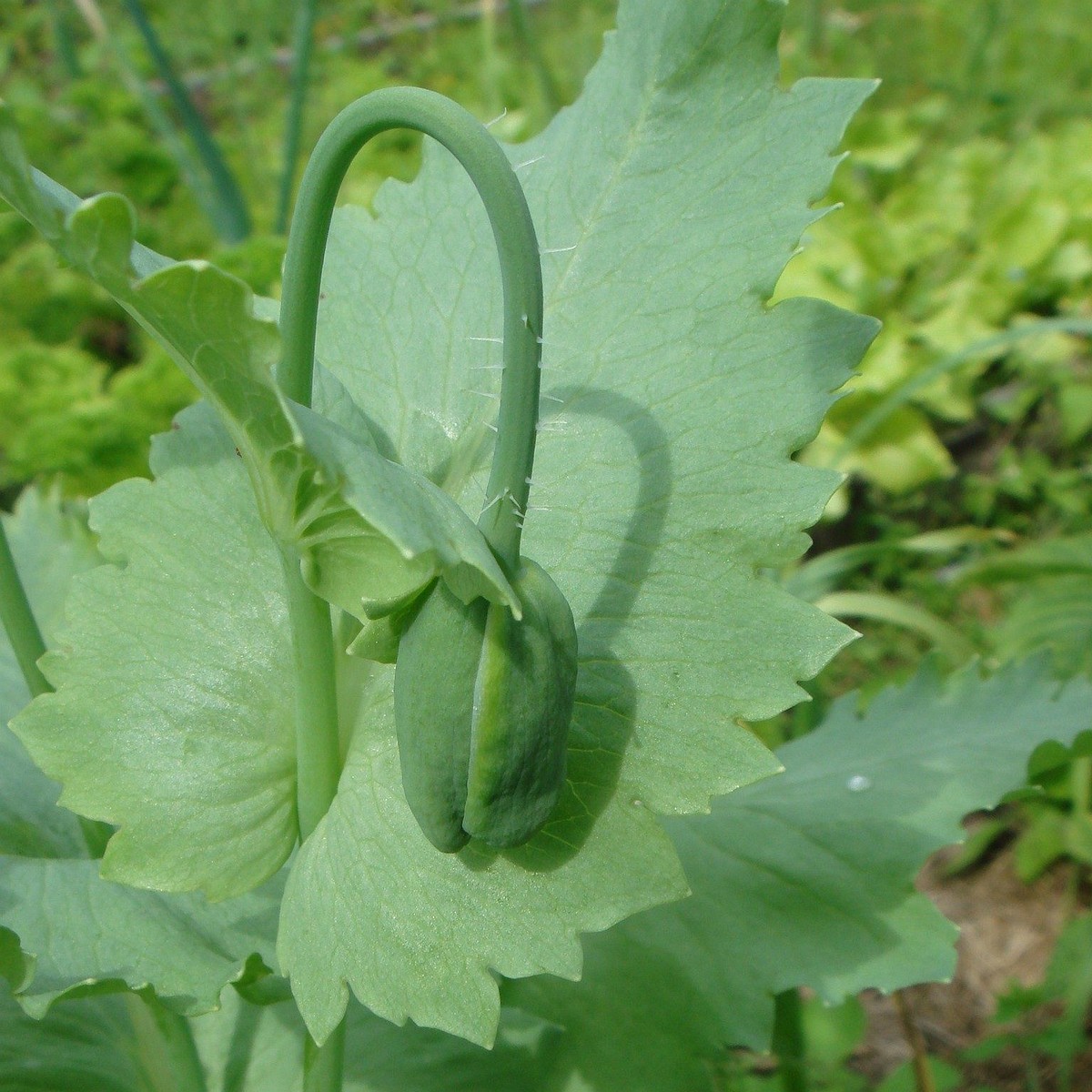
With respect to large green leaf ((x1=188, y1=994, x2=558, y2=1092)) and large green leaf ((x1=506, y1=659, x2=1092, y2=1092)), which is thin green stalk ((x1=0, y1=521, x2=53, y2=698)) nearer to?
large green leaf ((x1=188, y1=994, x2=558, y2=1092))

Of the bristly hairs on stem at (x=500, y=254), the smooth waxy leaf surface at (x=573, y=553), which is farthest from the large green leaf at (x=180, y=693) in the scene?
the bristly hairs on stem at (x=500, y=254)

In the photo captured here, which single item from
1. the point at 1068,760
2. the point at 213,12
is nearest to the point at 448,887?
the point at 1068,760

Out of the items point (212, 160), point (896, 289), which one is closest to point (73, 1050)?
point (212, 160)

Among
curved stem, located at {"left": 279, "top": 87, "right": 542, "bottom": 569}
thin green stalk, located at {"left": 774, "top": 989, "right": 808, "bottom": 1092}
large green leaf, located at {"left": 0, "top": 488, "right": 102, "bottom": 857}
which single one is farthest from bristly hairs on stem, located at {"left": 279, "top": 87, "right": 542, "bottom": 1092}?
thin green stalk, located at {"left": 774, "top": 989, "right": 808, "bottom": 1092}

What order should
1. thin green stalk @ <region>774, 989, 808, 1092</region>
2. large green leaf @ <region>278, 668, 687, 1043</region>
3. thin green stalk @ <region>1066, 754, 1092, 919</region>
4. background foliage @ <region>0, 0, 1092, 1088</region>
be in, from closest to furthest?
large green leaf @ <region>278, 668, 687, 1043</region>, thin green stalk @ <region>774, 989, 808, 1092</region>, thin green stalk @ <region>1066, 754, 1092, 919</region>, background foliage @ <region>0, 0, 1092, 1088</region>

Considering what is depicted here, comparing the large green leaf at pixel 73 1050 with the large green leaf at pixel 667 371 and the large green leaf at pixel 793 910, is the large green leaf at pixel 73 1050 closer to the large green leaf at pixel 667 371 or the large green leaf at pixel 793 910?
the large green leaf at pixel 793 910

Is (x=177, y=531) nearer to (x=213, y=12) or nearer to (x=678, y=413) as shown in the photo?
(x=678, y=413)
